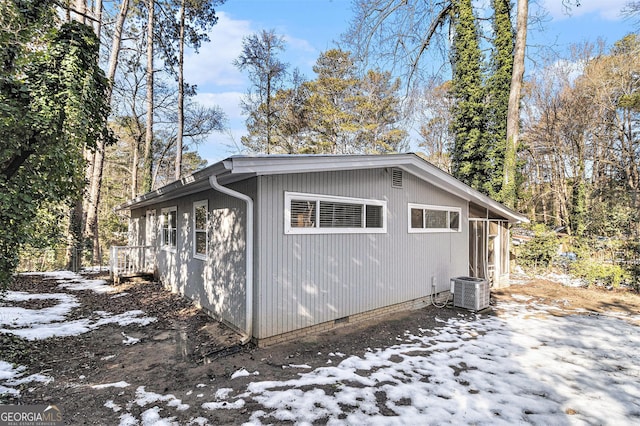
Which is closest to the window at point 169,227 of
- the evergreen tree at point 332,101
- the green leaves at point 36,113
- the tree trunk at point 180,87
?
the green leaves at point 36,113

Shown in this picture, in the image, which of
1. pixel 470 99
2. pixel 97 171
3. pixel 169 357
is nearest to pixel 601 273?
pixel 470 99

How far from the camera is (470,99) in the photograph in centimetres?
1205

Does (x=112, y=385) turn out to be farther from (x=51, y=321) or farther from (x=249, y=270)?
(x=51, y=321)

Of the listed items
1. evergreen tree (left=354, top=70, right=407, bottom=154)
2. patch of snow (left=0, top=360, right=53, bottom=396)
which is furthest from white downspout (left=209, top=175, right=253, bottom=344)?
evergreen tree (left=354, top=70, right=407, bottom=154)

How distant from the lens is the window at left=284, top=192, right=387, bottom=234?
4477mm

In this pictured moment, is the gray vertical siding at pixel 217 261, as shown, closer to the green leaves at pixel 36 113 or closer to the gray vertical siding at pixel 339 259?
the gray vertical siding at pixel 339 259

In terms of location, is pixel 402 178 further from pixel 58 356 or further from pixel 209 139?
pixel 209 139

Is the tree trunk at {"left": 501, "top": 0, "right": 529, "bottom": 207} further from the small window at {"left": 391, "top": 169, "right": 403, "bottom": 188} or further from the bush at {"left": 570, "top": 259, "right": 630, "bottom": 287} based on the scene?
the small window at {"left": 391, "top": 169, "right": 403, "bottom": 188}

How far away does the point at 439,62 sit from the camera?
12070 millimetres

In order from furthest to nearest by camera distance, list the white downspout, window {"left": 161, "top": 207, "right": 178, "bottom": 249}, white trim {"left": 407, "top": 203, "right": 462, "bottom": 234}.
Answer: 1. window {"left": 161, "top": 207, "right": 178, "bottom": 249}
2. white trim {"left": 407, "top": 203, "right": 462, "bottom": 234}
3. the white downspout

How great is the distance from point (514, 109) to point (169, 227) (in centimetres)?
1146

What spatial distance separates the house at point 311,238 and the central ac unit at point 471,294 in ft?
1.67

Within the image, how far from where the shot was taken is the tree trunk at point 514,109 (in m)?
10.4

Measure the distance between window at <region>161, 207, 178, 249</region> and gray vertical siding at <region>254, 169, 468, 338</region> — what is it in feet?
13.3
